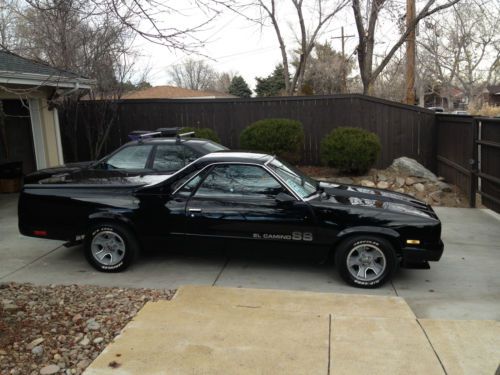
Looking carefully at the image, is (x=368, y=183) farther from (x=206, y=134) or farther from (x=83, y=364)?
(x=83, y=364)

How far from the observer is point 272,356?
3738mm

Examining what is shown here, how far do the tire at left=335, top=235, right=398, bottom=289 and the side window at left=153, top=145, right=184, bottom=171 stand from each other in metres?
3.75

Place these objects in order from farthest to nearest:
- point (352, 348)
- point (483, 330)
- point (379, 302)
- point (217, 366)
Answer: point (379, 302)
point (483, 330)
point (352, 348)
point (217, 366)

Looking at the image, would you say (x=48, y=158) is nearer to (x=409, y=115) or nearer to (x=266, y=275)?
(x=266, y=275)

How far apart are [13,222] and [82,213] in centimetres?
366

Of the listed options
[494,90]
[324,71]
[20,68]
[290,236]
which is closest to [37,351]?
[290,236]

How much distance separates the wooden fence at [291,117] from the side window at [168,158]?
6065 millimetres

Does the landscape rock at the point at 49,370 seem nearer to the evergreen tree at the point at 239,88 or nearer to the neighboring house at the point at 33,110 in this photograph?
the neighboring house at the point at 33,110

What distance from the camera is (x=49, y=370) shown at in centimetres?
357

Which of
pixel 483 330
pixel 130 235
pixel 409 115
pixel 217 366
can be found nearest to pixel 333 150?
pixel 409 115

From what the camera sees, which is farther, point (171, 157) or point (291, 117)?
point (291, 117)

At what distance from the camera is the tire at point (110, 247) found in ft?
19.6

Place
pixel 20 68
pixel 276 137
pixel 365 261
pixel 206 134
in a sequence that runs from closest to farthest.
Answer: pixel 365 261 → pixel 20 68 → pixel 276 137 → pixel 206 134

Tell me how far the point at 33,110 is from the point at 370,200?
9.40 metres
